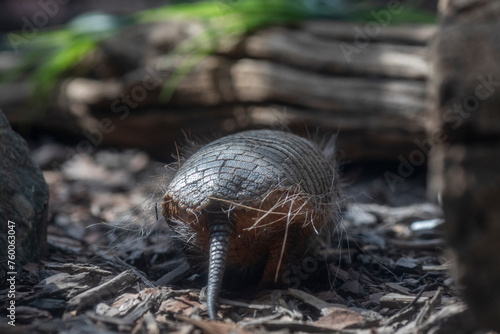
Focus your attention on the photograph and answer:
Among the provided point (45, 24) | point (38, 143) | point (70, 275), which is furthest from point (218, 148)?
point (45, 24)

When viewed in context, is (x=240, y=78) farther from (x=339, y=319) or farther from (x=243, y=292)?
(x=339, y=319)

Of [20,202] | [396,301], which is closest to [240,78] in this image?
[20,202]

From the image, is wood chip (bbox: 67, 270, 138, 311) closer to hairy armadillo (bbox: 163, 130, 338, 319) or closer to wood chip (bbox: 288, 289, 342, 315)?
hairy armadillo (bbox: 163, 130, 338, 319)

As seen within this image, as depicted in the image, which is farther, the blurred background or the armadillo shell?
the blurred background

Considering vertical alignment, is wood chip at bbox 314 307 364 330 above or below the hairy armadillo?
below

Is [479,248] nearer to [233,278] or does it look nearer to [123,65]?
[233,278]

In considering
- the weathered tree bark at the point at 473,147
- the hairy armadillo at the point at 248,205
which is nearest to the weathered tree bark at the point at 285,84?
the hairy armadillo at the point at 248,205

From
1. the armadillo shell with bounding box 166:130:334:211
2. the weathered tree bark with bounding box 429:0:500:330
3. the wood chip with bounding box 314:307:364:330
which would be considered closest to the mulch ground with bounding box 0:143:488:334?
the wood chip with bounding box 314:307:364:330
